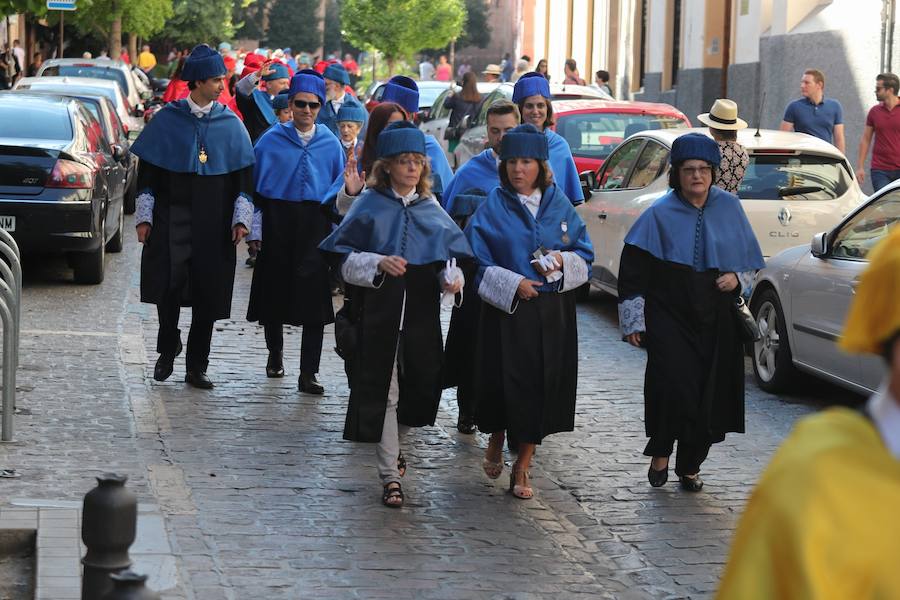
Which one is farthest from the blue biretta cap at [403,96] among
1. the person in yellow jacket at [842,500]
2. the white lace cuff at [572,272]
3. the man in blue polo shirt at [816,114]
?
the man in blue polo shirt at [816,114]

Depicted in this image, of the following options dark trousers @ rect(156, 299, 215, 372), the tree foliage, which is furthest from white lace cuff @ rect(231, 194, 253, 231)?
the tree foliage

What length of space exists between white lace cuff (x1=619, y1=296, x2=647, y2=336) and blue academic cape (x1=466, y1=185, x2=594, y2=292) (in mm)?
271

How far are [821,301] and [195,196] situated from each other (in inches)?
145

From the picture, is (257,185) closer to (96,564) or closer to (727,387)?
(727,387)

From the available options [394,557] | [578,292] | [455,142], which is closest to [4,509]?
[394,557]

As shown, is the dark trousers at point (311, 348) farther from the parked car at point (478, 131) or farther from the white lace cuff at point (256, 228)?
the parked car at point (478, 131)

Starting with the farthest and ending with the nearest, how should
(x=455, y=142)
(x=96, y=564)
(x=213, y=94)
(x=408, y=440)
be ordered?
(x=455, y=142), (x=213, y=94), (x=408, y=440), (x=96, y=564)

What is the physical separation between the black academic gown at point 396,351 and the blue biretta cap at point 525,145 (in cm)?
59

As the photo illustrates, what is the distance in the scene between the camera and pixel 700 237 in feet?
23.4

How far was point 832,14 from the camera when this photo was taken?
931 inches

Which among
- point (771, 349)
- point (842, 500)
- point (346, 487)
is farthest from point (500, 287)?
point (842, 500)

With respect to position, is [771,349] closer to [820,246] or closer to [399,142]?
[820,246]

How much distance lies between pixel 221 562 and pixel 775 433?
12.7 feet

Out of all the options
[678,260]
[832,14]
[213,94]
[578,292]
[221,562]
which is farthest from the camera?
[832,14]
